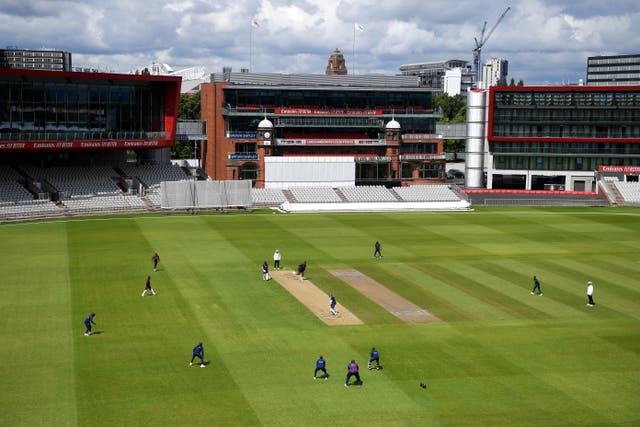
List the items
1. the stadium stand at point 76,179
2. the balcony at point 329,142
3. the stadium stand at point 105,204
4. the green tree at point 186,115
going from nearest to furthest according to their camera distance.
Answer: the stadium stand at point 105,204
the stadium stand at point 76,179
the balcony at point 329,142
the green tree at point 186,115

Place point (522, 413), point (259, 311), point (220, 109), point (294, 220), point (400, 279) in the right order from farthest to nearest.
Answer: point (220, 109)
point (294, 220)
point (400, 279)
point (259, 311)
point (522, 413)

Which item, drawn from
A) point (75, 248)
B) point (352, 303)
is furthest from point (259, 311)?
point (75, 248)

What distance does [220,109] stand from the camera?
365 feet

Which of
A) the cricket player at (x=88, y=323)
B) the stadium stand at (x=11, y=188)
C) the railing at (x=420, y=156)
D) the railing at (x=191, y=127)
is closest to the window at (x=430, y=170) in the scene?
the railing at (x=420, y=156)

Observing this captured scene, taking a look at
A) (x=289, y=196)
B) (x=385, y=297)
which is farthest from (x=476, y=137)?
(x=385, y=297)

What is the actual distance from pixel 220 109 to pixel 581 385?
84.6 metres

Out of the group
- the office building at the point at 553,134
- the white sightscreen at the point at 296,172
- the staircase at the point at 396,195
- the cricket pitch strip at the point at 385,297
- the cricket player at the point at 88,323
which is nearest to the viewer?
the cricket player at the point at 88,323

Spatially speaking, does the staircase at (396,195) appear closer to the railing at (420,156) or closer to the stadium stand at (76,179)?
the railing at (420,156)

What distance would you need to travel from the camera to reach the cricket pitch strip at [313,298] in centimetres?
4322

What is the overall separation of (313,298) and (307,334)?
7.82 m

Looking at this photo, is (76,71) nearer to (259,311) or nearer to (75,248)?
(75,248)

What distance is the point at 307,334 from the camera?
4031 centimetres

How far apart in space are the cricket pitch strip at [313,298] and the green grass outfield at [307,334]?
0.67 meters

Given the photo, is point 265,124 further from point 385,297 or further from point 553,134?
point 385,297
